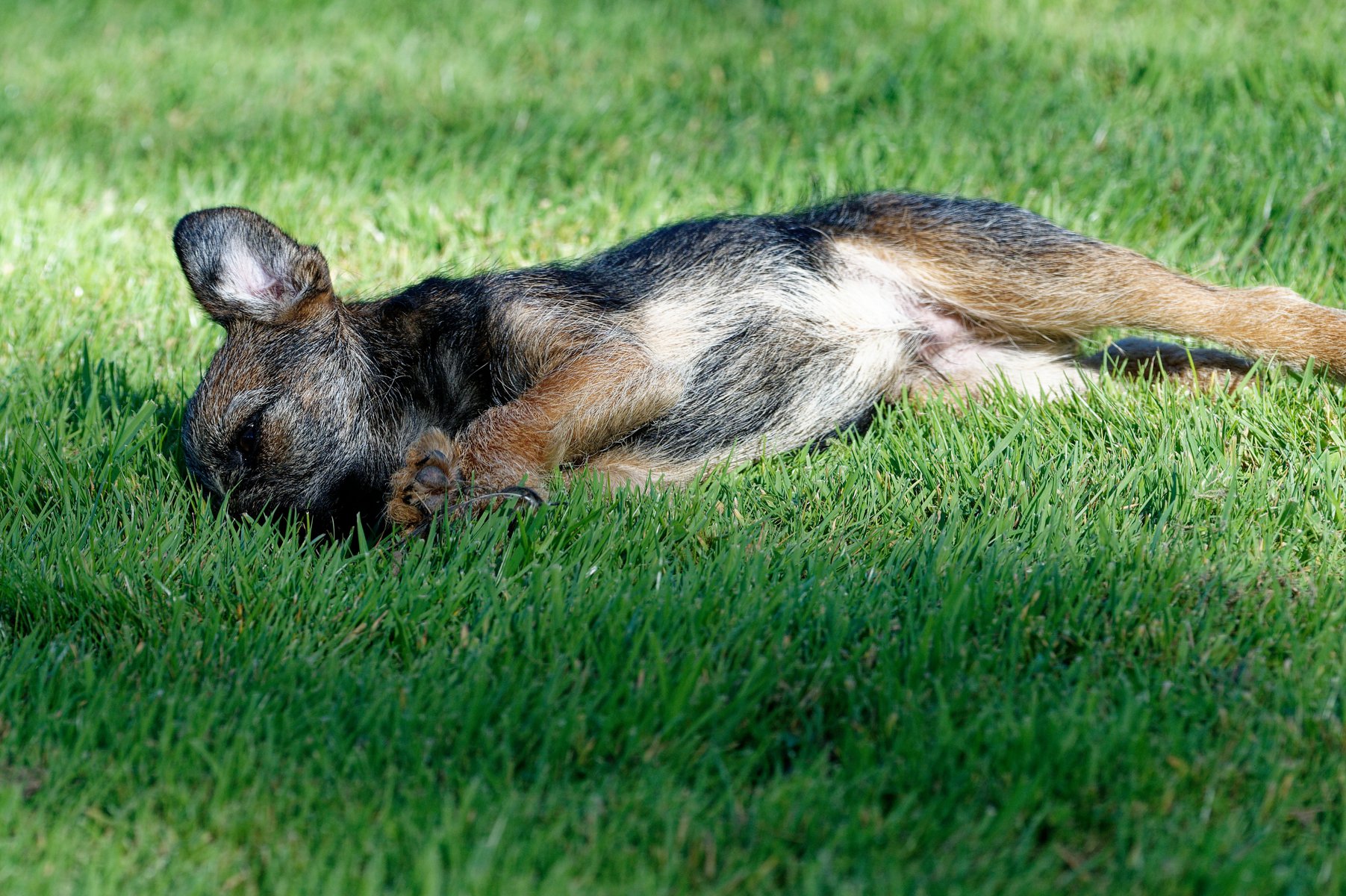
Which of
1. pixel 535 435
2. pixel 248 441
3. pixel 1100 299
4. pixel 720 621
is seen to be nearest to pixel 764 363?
pixel 535 435

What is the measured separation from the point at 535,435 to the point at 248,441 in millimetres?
973

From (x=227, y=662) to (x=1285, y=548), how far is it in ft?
9.31

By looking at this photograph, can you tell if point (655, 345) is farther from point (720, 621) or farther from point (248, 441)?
point (720, 621)

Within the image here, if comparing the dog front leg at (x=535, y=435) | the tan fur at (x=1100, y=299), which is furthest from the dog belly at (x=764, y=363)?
the tan fur at (x=1100, y=299)

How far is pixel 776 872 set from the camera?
249 cm

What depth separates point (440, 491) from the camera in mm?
4094

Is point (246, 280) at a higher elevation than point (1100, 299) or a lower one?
higher

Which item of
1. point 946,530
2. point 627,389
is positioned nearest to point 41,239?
point 627,389

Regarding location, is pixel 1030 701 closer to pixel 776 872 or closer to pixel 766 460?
pixel 776 872

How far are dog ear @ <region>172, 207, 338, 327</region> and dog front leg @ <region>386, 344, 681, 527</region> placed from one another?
0.77 m

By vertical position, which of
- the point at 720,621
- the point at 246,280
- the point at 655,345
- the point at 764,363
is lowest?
the point at 720,621

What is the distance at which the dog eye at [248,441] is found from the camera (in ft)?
14.0

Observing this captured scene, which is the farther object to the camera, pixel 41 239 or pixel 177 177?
pixel 177 177

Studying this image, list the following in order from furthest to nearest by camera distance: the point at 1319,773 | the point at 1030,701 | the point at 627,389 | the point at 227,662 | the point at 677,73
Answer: the point at 677,73
the point at 627,389
the point at 227,662
the point at 1030,701
the point at 1319,773
